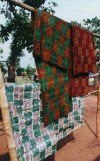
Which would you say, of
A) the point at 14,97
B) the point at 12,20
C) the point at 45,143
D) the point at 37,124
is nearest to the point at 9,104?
the point at 14,97

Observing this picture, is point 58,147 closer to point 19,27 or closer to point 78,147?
point 78,147

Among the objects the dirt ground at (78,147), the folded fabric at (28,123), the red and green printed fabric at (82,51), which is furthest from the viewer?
the dirt ground at (78,147)

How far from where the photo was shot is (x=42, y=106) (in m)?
4.93

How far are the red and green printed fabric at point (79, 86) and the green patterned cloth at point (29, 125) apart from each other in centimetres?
80

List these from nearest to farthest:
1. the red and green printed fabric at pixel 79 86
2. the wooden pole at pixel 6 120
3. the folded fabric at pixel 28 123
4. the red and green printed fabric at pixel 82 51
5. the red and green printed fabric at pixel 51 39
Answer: the wooden pole at pixel 6 120
the folded fabric at pixel 28 123
the red and green printed fabric at pixel 51 39
the red and green printed fabric at pixel 82 51
the red and green printed fabric at pixel 79 86

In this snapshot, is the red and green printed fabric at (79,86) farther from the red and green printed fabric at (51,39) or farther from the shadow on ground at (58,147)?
the shadow on ground at (58,147)

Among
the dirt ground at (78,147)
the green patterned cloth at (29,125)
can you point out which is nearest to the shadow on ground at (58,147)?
the dirt ground at (78,147)

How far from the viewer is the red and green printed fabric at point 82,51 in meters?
5.58

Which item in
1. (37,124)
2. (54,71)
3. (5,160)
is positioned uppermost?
(54,71)

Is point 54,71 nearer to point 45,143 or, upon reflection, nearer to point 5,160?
point 45,143

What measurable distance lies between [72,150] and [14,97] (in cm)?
334

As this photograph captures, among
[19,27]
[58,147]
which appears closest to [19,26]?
[19,27]

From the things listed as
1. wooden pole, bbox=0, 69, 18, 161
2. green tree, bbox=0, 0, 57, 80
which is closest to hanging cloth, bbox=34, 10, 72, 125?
wooden pole, bbox=0, 69, 18, 161

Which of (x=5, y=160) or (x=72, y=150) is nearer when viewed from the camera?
(x=5, y=160)
